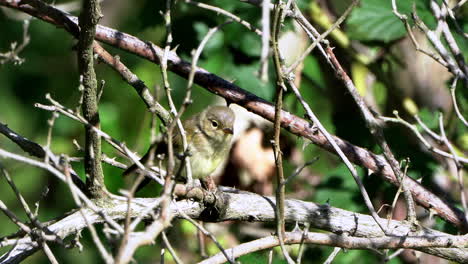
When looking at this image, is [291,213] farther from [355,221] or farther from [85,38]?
[85,38]

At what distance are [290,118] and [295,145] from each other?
1.91 metres

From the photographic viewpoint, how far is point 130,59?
22.5ft

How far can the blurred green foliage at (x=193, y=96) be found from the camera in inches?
188

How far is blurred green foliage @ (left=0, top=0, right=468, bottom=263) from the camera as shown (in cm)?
477

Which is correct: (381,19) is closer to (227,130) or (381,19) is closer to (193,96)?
(227,130)

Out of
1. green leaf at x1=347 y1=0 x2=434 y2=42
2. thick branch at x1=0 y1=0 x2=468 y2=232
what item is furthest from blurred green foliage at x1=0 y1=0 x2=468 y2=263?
thick branch at x1=0 y1=0 x2=468 y2=232

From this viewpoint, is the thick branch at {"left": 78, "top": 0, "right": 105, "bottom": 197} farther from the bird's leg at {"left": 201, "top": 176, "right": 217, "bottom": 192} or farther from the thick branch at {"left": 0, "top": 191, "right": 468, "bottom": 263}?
the bird's leg at {"left": 201, "top": 176, "right": 217, "bottom": 192}

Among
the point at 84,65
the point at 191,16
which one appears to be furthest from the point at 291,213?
the point at 191,16

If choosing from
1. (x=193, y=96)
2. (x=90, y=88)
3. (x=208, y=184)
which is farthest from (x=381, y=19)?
(x=90, y=88)

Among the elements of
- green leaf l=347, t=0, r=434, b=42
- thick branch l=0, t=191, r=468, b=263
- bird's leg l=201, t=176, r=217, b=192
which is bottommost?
thick branch l=0, t=191, r=468, b=263

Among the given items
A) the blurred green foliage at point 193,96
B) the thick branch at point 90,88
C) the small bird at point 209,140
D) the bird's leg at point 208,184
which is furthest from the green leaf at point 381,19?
the thick branch at point 90,88

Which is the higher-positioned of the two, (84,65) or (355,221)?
(84,65)

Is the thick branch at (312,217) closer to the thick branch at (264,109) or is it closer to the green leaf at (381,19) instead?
the thick branch at (264,109)

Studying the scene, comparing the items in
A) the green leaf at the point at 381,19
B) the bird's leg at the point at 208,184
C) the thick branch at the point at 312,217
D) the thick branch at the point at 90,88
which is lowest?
the thick branch at the point at 312,217
